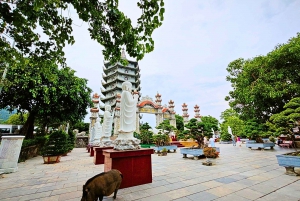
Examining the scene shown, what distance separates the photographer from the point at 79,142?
19906mm

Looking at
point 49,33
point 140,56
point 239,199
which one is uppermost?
point 49,33

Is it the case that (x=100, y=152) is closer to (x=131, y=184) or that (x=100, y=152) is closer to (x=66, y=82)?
(x=131, y=184)

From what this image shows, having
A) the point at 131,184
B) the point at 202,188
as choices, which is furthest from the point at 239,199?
the point at 131,184

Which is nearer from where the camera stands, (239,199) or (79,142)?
(239,199)

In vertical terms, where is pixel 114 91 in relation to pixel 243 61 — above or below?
above

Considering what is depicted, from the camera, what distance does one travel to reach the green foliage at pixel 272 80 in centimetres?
890

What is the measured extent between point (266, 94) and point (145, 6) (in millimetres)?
10162

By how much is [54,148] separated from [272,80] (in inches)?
523

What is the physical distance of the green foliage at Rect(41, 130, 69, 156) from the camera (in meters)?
7.25

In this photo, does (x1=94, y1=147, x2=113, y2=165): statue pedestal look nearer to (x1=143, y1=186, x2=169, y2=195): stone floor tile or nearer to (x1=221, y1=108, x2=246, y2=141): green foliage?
(x1=143, y1=186, x2=169, y2=195): stone floor tile

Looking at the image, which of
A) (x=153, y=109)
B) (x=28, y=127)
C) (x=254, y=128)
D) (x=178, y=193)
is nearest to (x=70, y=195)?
(x=178, y=193)

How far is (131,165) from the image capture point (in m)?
3.68

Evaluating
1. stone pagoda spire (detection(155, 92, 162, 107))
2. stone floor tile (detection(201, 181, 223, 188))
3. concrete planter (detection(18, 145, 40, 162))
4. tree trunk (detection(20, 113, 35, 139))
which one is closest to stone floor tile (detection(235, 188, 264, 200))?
stone floor tile (detection(201, 181, 223, 188))

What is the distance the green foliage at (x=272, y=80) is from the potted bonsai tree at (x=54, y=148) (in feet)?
38.8
